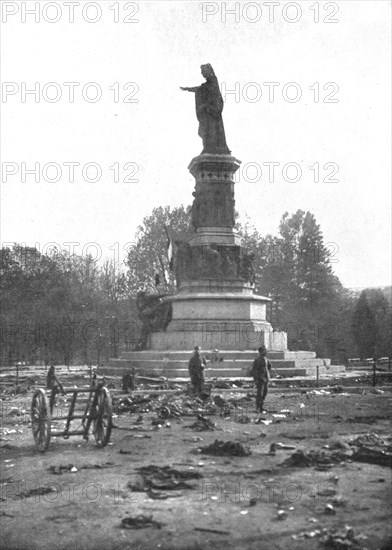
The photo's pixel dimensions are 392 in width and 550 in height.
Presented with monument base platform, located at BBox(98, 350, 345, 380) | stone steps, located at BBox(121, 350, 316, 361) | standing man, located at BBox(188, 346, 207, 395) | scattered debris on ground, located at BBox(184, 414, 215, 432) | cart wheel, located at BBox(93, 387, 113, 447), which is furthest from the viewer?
stone steps, located at BBox(121, 350, 316, 361)

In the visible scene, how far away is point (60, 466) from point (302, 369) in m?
17.0

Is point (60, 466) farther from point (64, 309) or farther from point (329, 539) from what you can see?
point (64, 309)

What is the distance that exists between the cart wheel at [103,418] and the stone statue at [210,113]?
22.1 metres

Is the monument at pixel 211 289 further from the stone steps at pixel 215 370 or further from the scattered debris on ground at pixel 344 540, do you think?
the scattered debris on ground at pixel 344 540

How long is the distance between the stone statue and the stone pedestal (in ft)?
3.70

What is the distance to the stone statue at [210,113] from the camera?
→ 104ft

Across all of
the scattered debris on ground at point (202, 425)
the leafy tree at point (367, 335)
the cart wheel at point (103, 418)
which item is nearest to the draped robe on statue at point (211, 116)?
the scattered debris on ground at point (202, 425)

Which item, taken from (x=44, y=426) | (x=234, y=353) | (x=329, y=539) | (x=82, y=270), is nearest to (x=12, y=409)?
(x=44, y=426)

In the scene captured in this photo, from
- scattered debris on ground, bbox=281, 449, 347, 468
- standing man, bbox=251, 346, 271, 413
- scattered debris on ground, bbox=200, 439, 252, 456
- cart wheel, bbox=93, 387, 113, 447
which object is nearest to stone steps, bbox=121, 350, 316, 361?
standing man, bbox=251, 346, 271, 413

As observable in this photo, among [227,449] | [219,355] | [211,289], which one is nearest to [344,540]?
[227,449]

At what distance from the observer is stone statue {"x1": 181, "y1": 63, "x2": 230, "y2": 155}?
31672mm

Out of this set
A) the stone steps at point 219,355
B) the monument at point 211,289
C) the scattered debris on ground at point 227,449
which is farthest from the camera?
the monument at point 211,289

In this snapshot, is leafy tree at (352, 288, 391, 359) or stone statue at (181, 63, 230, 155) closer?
stone statue at (181, 63, 230, 155)

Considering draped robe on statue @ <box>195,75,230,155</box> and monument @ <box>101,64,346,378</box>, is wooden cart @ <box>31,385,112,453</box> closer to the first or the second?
monument @ <box>101,64,346,378</box>
